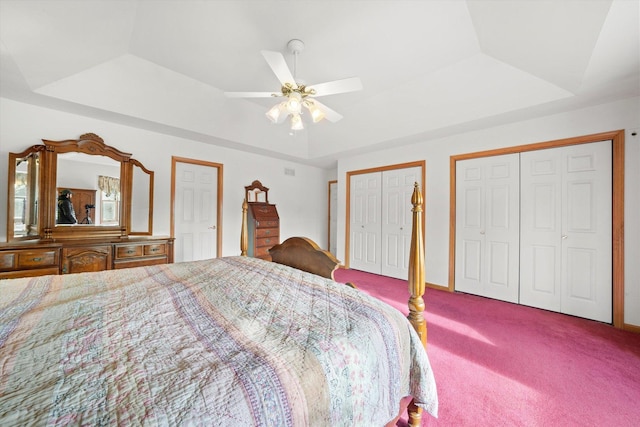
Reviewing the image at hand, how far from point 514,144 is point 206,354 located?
388cm

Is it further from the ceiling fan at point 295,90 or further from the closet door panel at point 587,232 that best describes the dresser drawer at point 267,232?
the closet door panel at point 587,232

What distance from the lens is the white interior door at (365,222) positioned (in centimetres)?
443

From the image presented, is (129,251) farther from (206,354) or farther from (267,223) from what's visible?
(206,354)

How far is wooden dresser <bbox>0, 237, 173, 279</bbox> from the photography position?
7.21 feet

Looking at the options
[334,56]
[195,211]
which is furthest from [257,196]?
[334,56]

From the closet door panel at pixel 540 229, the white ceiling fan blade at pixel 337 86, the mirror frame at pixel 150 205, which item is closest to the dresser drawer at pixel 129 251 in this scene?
the mirror frame at pixel 150 205

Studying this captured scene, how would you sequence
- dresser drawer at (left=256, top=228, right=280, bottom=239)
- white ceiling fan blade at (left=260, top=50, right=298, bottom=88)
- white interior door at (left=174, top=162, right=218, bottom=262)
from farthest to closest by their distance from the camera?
dresser drawer at (left=256, top=228, right=280, bottom=239), white interior door at (left=174, top=162, right=218, bottom=262), white ceiling fan blade at (left=260, top=50, right=298, bottom=88)

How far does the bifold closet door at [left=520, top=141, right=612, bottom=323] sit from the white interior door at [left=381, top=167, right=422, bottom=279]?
4.73 feet

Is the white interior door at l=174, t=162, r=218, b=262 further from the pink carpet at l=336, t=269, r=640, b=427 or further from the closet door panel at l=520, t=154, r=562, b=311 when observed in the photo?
the closet door panel at l=520, t=154, r=562, b=311

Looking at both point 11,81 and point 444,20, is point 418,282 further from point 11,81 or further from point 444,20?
point 11,81

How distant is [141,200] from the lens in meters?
3.32

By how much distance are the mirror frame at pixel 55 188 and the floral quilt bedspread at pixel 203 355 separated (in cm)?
170

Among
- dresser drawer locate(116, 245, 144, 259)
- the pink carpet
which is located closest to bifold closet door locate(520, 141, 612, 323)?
the pink carpet

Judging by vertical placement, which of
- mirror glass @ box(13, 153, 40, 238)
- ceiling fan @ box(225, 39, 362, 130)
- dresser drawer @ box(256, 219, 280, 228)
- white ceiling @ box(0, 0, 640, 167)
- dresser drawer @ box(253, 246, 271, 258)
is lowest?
dresser drawer @ box(253, 246, 271, 258)
